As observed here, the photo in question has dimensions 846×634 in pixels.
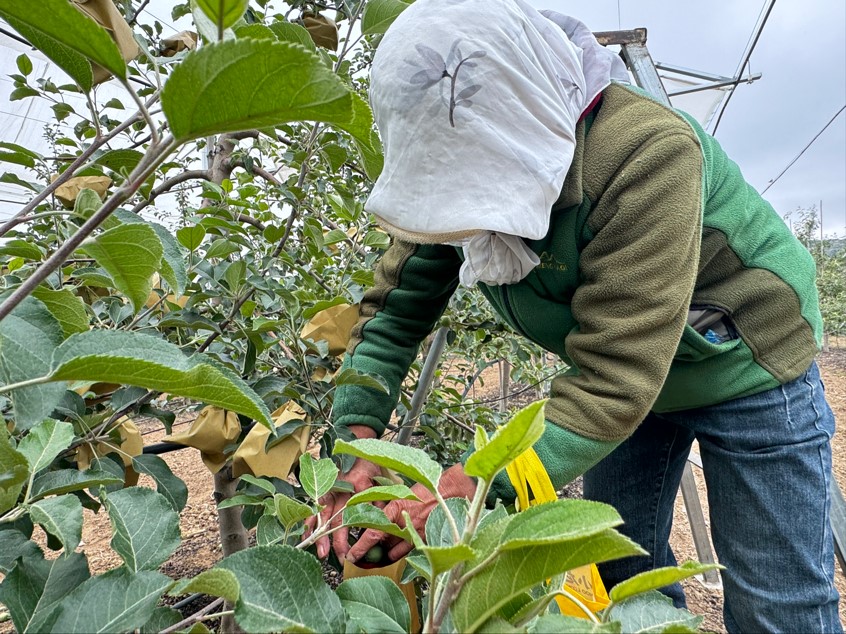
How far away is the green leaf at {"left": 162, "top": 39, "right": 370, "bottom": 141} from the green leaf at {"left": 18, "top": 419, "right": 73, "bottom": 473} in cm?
36

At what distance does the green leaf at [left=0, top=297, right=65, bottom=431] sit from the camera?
363mm

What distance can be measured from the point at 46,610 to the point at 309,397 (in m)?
0.74

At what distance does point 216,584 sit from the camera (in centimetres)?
32

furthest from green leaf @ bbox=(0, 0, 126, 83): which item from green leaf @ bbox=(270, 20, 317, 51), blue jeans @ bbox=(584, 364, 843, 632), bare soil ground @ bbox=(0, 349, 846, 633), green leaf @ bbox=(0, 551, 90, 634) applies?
bare soil ground @ bbox=(0, 349, 846, 633)

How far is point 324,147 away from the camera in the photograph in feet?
3.99

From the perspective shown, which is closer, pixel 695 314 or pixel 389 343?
pixel 695 314

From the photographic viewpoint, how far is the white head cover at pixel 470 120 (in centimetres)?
82

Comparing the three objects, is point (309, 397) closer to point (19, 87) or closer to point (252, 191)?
point (252, 191)

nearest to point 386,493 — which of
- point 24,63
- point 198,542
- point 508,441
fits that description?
point 508,441

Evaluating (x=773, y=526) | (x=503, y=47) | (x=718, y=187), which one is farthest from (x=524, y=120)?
(x=773, y=526)

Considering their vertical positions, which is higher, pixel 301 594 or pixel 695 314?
pixel 301 594

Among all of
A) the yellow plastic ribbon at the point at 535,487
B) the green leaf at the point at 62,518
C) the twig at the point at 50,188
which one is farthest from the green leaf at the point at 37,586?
the yellow plastic ribbon at the point at 535,487

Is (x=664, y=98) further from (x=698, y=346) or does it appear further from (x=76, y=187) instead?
(x=76, y=187)

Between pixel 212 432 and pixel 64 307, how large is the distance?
0.61 metres
